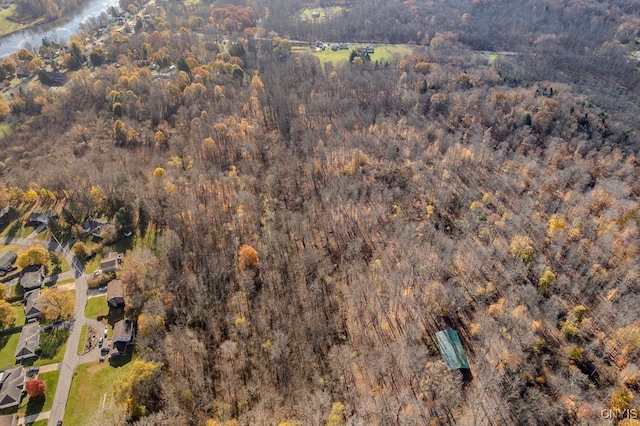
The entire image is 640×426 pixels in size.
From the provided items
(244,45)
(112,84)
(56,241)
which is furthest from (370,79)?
(56,241)

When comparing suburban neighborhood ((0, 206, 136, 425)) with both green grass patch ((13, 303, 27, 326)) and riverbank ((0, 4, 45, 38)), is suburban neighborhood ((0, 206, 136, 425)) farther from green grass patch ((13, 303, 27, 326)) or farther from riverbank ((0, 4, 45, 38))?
riverbank ((0, 4, 45, 38))

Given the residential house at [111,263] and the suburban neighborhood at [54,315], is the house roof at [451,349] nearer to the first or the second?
the suburban neighborhood at [54,315]

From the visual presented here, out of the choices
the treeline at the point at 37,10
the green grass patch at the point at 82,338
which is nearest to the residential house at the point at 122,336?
the green grass patch at the point at 82,338

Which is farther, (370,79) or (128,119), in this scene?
(370,79)

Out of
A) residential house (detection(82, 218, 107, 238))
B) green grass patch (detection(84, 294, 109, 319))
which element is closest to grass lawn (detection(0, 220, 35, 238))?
residential house (detection(82, 218, 107, 238))

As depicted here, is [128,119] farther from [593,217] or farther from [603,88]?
[603,88]

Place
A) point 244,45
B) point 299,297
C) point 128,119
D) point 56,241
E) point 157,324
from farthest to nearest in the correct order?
1. point 244,45
2. point 128,119
3. point 56,241
4. point 299,297
5. point 157,324

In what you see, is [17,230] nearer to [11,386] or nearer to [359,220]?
[11,386]
